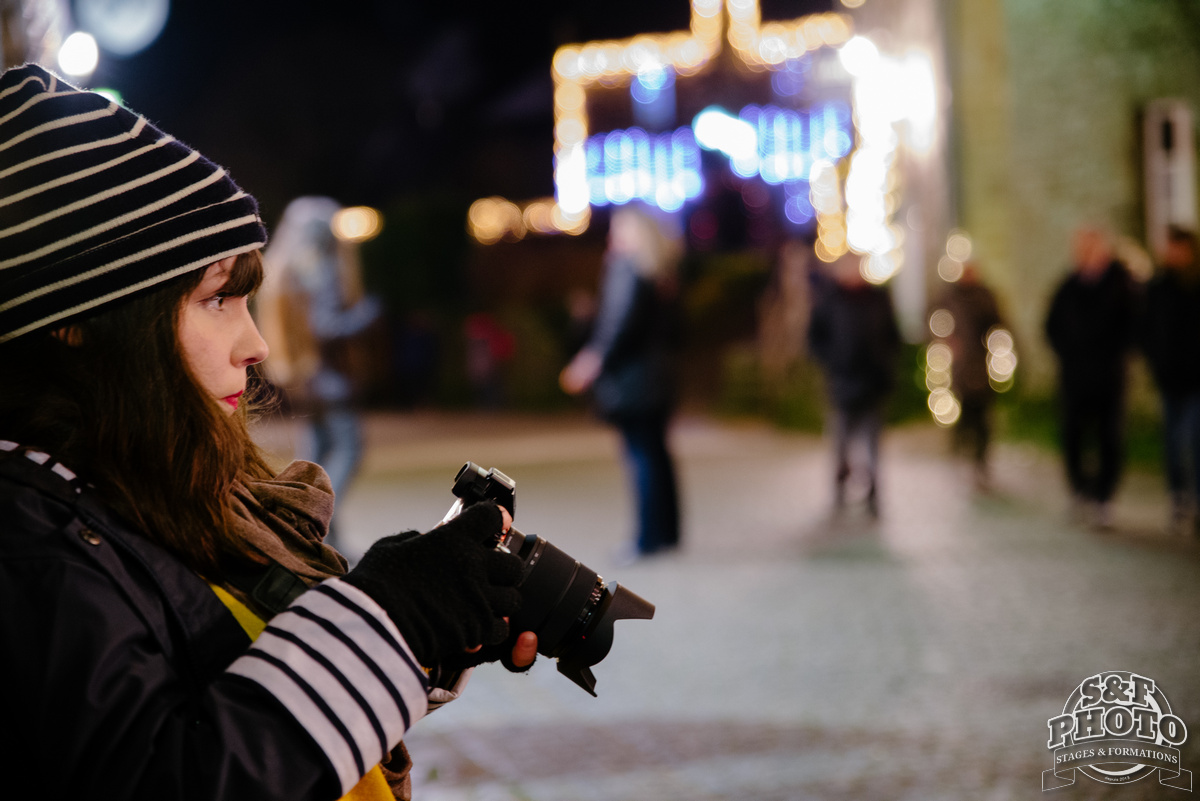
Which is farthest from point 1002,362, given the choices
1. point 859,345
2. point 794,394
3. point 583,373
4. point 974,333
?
point 583,373

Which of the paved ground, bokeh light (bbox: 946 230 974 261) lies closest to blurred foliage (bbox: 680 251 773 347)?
bokeh light (bbox: 946 230 974 261)

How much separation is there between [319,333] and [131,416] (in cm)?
588

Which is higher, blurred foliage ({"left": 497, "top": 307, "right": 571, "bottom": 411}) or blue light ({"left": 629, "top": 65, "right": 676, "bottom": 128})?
blue light ({"left": 629, "top": 65, "right": 676, "bottom": 128})

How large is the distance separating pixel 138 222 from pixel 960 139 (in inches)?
551

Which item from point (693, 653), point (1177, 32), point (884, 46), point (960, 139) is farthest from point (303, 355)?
point (884, 46)

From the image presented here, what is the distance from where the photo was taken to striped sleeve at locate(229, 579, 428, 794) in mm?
1166

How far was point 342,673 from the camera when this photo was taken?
46.8 inches

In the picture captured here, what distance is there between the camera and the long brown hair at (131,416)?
4.05 ft

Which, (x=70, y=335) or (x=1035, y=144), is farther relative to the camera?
(x=1035, y=144)

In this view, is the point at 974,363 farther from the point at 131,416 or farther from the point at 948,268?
the point at 131,416

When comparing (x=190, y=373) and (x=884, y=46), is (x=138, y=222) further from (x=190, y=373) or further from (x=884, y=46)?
(x=884, y=46)

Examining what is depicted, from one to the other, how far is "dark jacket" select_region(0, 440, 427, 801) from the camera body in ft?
0.75

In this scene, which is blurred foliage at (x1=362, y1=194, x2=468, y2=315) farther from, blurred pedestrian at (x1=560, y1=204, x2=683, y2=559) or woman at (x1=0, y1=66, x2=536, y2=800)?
woman at (x1=0, y1=66, x2=536, y2=800)

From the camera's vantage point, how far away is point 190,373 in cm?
130
